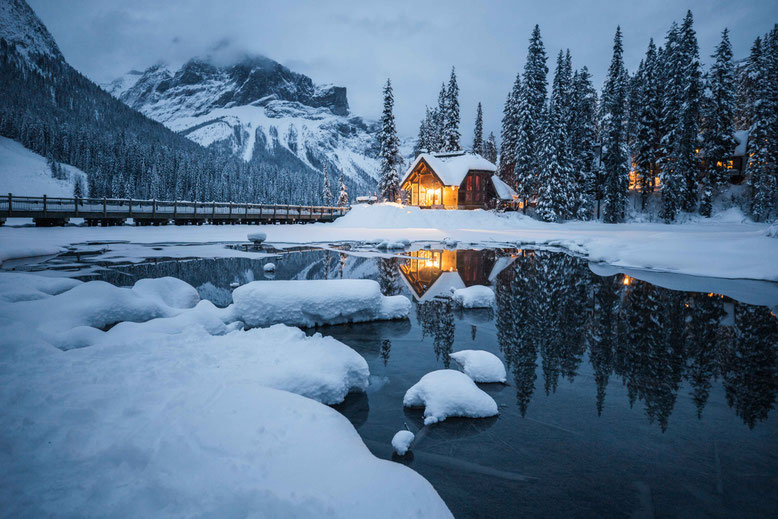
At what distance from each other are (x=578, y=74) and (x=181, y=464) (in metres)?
53.8

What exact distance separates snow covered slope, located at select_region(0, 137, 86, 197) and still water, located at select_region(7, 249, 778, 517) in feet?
358

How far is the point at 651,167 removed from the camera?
134ft

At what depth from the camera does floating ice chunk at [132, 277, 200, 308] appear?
8.80 metres

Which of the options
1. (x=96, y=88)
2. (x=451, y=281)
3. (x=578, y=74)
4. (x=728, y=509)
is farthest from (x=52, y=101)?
(x=728, y=509)

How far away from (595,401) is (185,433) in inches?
206

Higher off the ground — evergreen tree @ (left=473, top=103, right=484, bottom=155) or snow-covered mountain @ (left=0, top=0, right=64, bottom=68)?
snow-covered mountain @ (left=0, top=0, right=64, bottom=68)

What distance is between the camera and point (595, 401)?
5434 mm

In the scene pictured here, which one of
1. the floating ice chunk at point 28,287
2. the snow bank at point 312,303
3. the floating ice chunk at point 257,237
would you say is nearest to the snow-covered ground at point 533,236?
the floating ice chunk at point 257,237

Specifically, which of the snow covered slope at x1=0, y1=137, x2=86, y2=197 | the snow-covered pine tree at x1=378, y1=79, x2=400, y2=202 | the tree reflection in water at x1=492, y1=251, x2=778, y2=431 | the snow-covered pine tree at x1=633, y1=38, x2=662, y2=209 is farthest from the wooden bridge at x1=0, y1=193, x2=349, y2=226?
the snow covered slope at x1=0, y1=137, x2=86, y2=197

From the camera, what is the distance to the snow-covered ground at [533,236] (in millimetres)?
15555

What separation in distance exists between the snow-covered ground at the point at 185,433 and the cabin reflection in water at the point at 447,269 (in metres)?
6.59

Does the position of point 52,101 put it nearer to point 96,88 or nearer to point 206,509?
point 96,88

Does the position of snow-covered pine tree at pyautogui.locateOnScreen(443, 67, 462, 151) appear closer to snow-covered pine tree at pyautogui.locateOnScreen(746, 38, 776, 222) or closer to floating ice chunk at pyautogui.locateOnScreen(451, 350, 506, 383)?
snow-covered pine tree at pyautogui.locateOnScreen(746, 38, 776, 222)

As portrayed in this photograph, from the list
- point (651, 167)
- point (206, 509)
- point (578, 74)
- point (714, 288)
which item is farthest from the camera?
point (578, 74)
